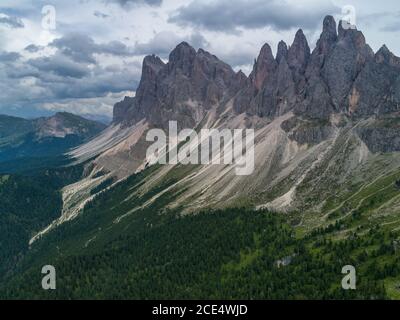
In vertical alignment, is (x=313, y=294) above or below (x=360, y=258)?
below

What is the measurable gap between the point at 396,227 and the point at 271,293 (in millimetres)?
65883

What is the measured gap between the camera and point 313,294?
165875 millimetres

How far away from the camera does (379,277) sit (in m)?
163

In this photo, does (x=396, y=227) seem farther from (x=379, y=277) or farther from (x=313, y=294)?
(x=313, y=294)

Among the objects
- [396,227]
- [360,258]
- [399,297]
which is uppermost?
[396,227]
